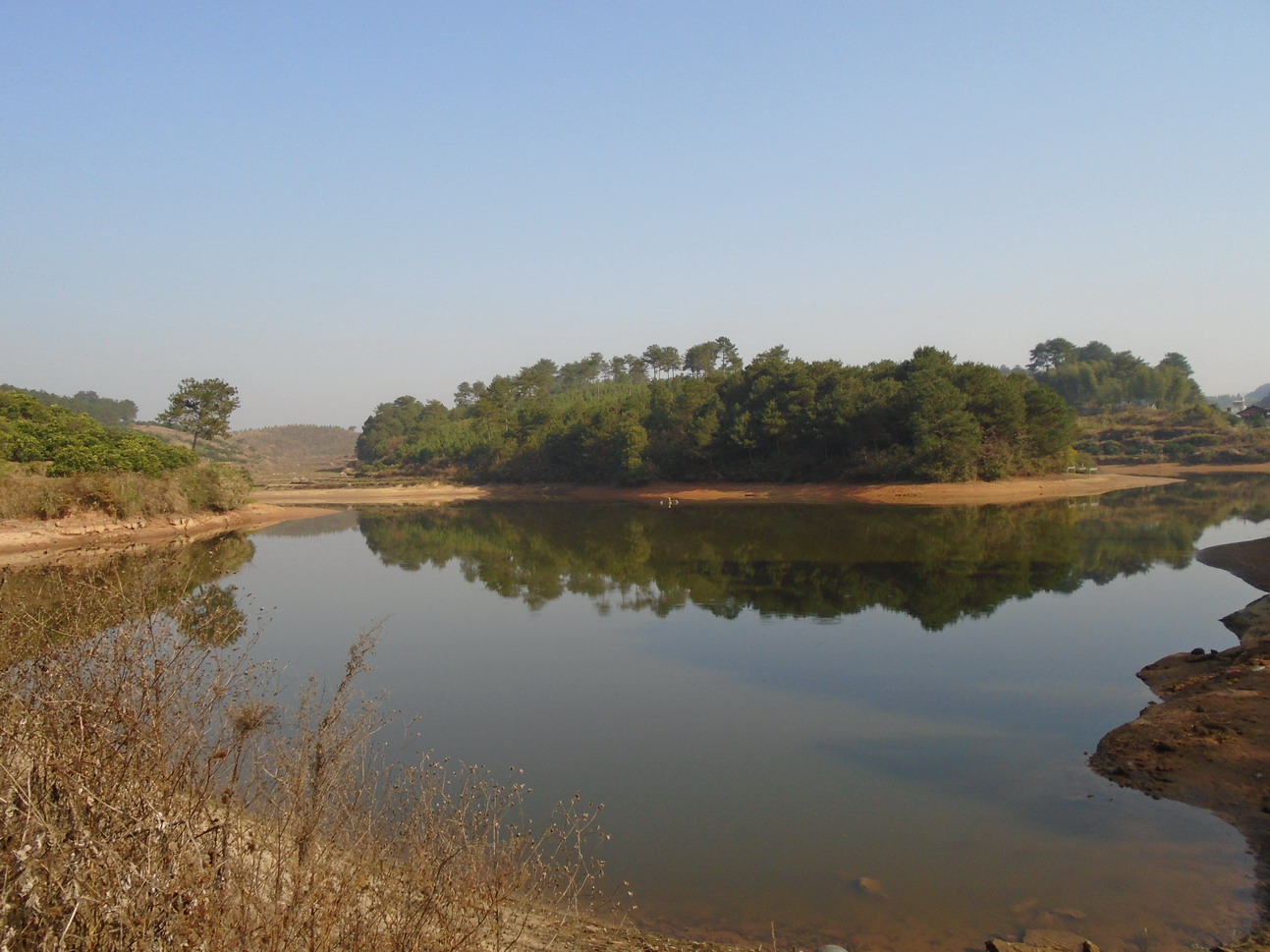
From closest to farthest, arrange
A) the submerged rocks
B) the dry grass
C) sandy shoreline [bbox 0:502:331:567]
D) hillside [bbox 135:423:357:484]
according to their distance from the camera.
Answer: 1. the dry grass
2. the submerged rocks
3. sandy shoreline [bbox 0:502:331:567]
4. hillside [bbox 135:423:357:484]

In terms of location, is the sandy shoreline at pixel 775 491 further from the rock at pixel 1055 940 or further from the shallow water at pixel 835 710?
the rock at pixel 1055 940

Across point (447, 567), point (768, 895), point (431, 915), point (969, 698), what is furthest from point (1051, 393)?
point (431, 915)

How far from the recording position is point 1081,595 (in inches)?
750

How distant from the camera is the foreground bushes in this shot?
1284 inches

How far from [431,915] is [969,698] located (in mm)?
9794

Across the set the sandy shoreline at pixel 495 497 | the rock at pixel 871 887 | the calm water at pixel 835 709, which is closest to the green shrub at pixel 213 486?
the sandy shoreline at pixel 495 497

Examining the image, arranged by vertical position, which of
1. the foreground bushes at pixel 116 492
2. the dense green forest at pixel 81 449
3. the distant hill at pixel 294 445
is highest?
the distant hill at pixel 294 445

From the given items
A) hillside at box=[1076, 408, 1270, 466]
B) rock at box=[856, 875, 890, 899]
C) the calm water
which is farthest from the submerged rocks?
hillside at box=[1076, 408, 1270, 466]

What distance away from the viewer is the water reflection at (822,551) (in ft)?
67.2

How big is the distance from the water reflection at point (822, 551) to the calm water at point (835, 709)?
21 centimetres

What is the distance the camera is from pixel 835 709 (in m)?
11.8

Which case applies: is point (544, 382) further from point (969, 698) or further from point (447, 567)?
point (969, 698)

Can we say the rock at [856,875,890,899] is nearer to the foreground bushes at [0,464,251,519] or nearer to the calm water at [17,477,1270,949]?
the calm water at [17,477,1270,949]

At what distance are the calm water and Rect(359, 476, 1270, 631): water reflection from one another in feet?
0.69
